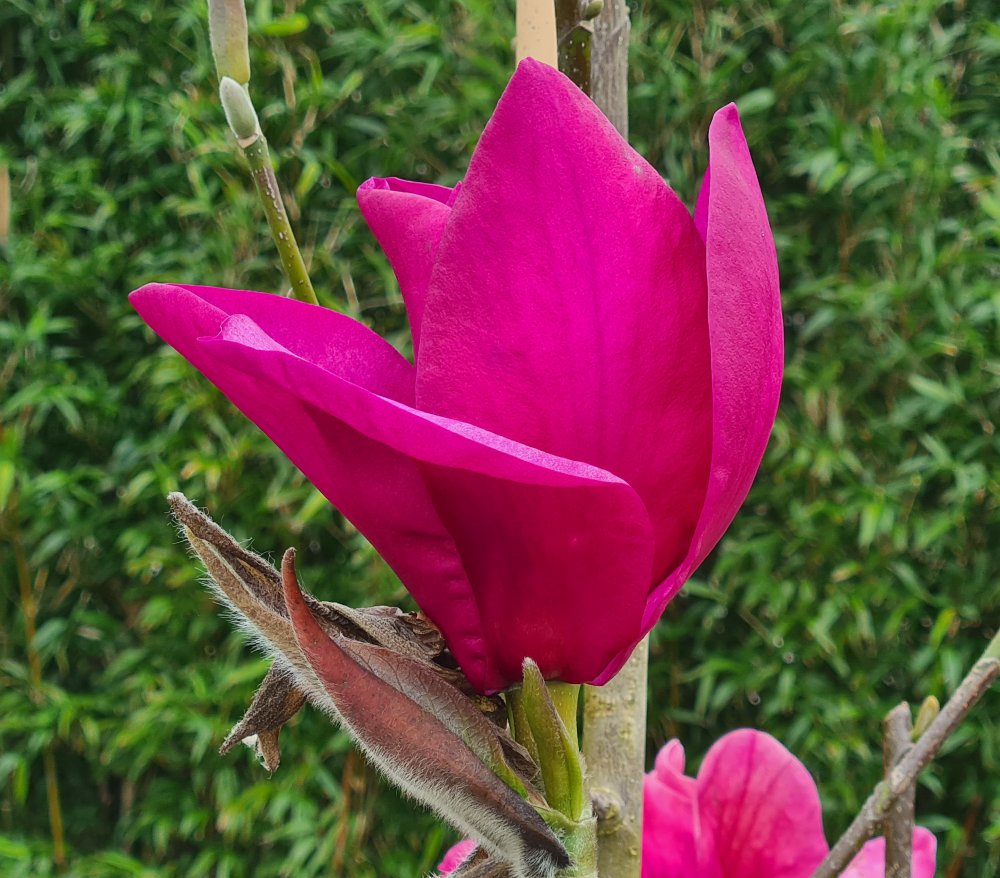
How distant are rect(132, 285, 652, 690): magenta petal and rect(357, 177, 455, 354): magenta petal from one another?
0.01 m

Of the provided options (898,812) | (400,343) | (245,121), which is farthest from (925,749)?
(400,343)

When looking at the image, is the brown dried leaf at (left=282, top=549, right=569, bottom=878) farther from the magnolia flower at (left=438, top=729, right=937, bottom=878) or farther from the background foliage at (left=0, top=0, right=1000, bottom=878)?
the background foliage at (left=0, top=0, right=1000, bottom=878)

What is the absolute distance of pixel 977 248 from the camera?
1762 millimetres

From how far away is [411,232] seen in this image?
23 cm

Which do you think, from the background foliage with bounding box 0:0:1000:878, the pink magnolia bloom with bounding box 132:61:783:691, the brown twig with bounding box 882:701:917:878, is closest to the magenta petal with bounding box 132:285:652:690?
the pink magnolia bloom with bounding box 132:61:783:691

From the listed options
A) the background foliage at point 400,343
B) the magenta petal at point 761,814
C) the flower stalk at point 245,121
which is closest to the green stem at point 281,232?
the flower stalk at point 245,121

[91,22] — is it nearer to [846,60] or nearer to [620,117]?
[846,60]

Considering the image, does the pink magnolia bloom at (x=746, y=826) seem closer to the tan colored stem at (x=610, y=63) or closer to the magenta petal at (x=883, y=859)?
the magenta petal at (x=883, y=859)

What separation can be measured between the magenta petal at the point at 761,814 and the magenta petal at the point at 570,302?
0.58 feet

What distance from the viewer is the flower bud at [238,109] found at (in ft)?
0.89

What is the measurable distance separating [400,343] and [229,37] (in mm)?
1556

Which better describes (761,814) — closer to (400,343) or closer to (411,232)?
(411,232)

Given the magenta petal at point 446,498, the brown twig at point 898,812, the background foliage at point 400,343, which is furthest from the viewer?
the background foliage at point 400,343

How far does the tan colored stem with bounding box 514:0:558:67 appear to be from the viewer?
0.89 feet
